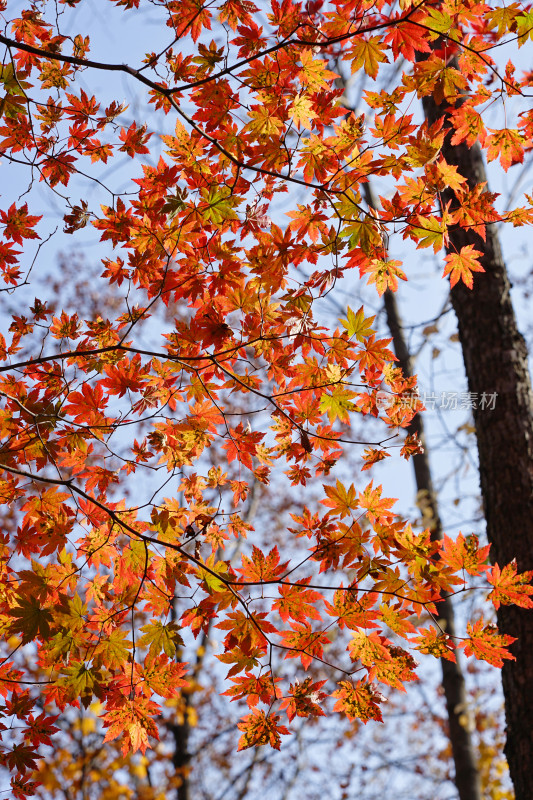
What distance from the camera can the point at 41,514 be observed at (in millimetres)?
2129

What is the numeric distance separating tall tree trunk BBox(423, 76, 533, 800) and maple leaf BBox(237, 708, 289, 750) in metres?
1.48

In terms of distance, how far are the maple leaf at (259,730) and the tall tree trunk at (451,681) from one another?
7.69 ft

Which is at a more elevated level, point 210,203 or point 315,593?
point 210,203

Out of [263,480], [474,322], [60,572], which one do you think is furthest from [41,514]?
[474,322]

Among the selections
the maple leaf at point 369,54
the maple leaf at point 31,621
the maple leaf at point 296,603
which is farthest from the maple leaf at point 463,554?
the maple leaf at point 369,54

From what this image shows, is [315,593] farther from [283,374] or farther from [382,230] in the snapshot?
[382,230]

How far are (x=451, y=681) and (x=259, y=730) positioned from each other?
351cm

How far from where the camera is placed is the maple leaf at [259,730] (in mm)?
1979

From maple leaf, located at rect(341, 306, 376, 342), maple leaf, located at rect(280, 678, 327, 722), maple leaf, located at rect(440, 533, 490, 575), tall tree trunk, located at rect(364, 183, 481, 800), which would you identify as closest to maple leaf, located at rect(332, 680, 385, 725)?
maple leaf, located at rect(280, 678, 327, 722)

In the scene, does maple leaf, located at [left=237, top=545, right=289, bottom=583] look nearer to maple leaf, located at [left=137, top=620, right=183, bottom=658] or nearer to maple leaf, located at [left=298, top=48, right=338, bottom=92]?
maple leaf, located at [left=137, top=620, right=183, bottom=658]

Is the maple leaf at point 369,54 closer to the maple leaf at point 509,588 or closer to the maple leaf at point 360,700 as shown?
the maple leaf at point 509,588

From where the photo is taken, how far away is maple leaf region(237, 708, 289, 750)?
1979mm

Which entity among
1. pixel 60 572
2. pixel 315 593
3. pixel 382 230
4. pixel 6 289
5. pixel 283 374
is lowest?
pixel 315 593

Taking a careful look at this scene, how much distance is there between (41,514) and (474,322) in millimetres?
2750
